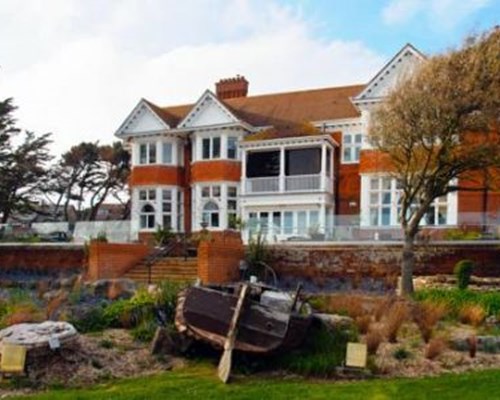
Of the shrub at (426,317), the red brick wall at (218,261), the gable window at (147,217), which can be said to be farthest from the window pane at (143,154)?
the shrub at (426,317)

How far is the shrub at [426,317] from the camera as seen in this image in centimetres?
1059

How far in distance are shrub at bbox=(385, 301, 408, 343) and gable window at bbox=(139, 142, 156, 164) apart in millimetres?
26746

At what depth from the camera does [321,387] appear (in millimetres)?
8164

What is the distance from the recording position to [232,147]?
1382 inches

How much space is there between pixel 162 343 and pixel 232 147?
25661 millimetres

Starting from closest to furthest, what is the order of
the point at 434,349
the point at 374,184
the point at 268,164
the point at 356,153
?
the point at 434,349, the point at 374,184, the point at 356,153, the point at 268,164

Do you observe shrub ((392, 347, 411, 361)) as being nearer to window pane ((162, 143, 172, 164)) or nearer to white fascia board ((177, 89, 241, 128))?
white fascia board ((177, 89, 241, 128))

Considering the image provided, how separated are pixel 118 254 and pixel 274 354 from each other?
15.0 meters

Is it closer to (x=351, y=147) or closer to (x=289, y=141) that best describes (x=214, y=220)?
(x=289, y=141)

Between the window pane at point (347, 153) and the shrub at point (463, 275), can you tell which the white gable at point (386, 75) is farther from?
the shrub at point (463, 275)

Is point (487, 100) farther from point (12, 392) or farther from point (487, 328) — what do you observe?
point (12, 392)

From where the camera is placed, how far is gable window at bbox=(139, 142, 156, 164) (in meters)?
Answer: 37.0

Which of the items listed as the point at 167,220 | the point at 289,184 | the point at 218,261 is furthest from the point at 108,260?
the point at 167,220

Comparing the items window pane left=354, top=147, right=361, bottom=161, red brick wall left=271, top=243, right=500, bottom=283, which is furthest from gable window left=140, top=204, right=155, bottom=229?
red brick wall left=271, top=243, right=500, bottom=283
